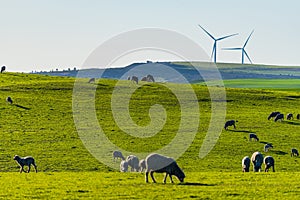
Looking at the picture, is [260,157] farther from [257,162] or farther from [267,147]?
[267,147]

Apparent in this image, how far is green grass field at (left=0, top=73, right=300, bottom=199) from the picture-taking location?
81.5 ft

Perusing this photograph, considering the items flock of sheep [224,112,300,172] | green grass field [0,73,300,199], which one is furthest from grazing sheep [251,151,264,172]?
green grass field [0,73,300,199]

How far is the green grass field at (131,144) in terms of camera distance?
24.8 meters

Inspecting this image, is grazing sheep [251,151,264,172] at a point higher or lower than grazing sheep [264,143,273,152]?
lower

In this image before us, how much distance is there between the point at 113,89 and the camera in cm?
8312

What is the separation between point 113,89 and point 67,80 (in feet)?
36.8

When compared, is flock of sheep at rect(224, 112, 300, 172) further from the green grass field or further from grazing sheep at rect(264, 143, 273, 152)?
the green grass field

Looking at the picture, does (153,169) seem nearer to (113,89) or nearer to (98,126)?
(98,126)

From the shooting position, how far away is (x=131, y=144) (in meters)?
48.8

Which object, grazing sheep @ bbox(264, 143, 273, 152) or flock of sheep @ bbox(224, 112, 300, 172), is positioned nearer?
flock of sheep @ bbox(224, 112, 300, 172)

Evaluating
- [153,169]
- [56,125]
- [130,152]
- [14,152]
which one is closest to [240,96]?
[56,125]

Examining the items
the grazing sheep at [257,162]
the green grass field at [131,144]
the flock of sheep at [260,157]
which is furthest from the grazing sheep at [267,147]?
the grazing sheep at [257,162]

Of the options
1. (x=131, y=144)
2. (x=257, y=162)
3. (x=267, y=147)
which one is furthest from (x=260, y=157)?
(x=131, y=144)

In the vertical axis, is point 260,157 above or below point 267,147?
below
